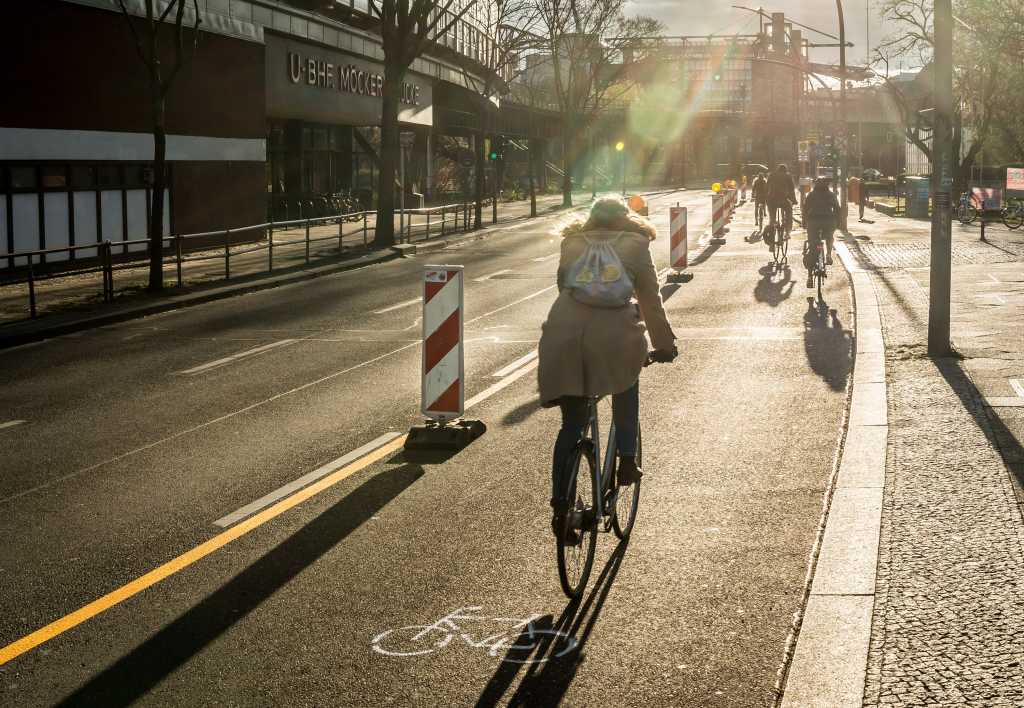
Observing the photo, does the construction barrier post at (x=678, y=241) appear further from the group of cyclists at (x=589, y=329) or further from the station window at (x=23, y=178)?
the group of cyclists at (x=589, y=329)

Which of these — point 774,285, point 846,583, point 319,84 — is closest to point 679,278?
point 774,285

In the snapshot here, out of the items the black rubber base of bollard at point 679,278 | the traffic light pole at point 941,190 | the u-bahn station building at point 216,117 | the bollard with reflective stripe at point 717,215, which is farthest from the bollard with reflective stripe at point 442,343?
the bollard with reflective stripe at point 717,215

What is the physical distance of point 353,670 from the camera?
5023mm

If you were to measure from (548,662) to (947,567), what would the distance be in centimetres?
197

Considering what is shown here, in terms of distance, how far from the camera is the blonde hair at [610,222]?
5996 millimetres

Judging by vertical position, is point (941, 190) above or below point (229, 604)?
above

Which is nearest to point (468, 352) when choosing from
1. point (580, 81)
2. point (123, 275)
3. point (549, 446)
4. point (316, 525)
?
point (549, 446)

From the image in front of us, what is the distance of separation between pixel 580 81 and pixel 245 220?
141ft

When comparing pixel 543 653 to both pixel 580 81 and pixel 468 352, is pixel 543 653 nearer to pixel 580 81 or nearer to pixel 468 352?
pixel 468 352

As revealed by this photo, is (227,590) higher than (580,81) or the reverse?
the reverse

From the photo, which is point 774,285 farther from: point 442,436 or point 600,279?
point 600,279

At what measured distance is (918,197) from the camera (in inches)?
1907

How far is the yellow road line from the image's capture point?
547cm

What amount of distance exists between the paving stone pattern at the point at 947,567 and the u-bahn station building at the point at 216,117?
16690 millimetres
